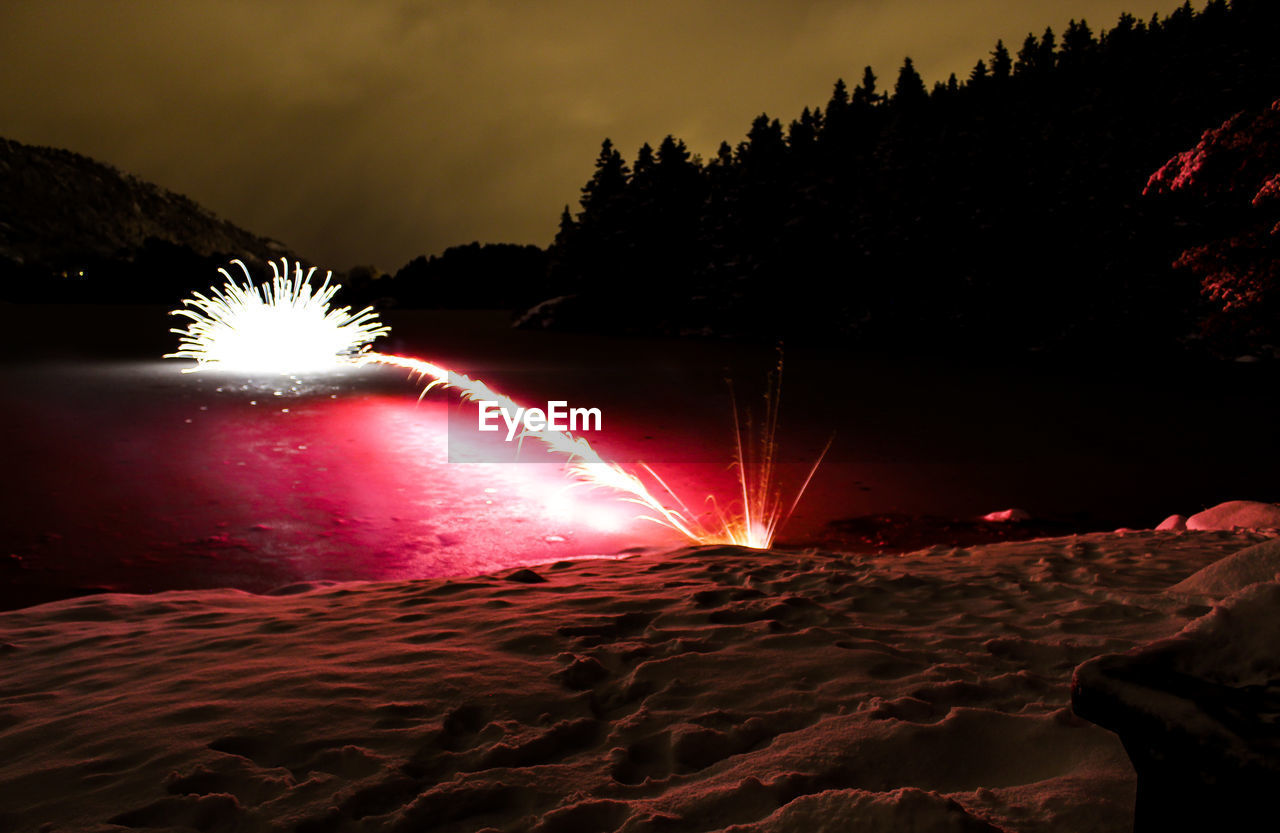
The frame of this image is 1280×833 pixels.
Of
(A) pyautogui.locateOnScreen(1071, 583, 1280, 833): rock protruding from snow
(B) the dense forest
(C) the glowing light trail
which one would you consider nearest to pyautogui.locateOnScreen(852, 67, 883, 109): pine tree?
(B) the dense forest

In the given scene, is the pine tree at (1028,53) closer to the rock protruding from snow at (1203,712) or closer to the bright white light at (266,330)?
the bright white light at (266,330)

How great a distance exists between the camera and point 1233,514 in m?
8.14

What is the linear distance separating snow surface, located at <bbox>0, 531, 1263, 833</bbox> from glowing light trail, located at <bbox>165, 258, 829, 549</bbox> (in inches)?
165

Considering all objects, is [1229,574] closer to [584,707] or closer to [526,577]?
[584,707]

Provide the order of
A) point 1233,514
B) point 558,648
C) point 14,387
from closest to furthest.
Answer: point 558,648, point 1233,514, point 14,387

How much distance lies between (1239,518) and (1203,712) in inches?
331

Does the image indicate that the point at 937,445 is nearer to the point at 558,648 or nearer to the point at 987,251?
the point at 558,648

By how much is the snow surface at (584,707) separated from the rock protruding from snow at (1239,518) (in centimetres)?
313

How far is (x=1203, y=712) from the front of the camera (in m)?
1.59

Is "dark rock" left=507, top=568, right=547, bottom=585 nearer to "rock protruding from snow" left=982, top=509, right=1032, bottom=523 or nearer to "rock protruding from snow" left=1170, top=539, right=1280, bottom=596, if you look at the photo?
"rock protruding from snow" left=1170, top=539, right=1280, bottom=596

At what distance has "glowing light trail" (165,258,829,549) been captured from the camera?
982 cm

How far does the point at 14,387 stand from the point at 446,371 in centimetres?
1280

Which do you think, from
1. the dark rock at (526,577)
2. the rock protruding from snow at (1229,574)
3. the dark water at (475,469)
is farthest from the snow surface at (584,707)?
the dark water at (475,469)

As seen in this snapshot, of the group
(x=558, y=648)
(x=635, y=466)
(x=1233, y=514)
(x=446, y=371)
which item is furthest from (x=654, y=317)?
(x=558, y=648)
